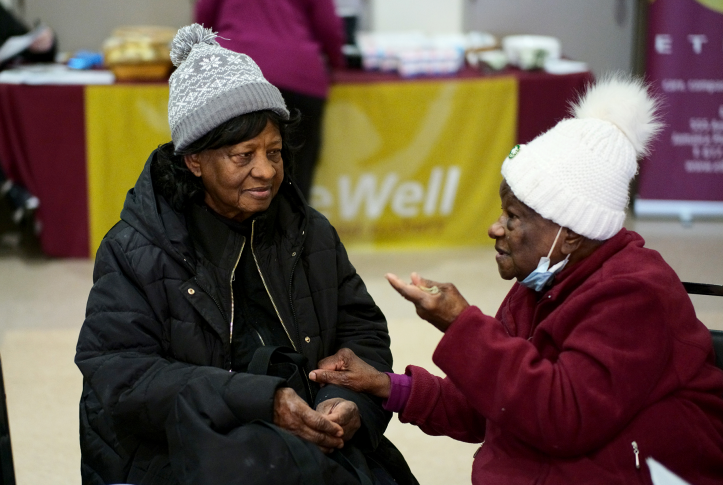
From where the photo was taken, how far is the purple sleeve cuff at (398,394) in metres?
1.82

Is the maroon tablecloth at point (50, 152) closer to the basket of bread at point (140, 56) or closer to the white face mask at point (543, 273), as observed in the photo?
the basket of bread at point (140, 56)

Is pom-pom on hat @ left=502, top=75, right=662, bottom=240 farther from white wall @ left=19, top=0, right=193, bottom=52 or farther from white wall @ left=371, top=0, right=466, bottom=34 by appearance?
white wall @ left=19, top=0, right=193, bottom=52

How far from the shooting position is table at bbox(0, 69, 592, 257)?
4336 mm

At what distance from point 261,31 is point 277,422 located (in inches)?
110

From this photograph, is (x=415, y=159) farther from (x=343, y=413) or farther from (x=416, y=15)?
(x=343, y=413)

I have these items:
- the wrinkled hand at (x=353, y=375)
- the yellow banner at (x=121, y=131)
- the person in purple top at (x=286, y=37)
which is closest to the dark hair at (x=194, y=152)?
the wrinkled hand at (x=353, y=375)

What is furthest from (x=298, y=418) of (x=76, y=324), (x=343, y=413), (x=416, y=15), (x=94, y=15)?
(x=94, y=15)

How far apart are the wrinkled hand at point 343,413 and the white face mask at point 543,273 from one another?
446 millimetres

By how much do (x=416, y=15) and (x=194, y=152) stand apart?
13.6 ft

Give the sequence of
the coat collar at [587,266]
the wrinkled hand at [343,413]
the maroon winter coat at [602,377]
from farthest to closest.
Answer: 1. the wrinkled hand at [343,413]
2. the coat collar at [587,266]
3. the maroon winter coat at [602,377]

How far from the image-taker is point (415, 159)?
4637 mm

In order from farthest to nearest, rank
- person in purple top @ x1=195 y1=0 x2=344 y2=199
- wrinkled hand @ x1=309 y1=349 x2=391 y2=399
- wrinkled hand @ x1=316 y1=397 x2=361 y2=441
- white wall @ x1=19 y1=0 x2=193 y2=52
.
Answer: white wall @ x1=19 y1=0 x2=193 y2=52 < person in purple top @ x1=195 y1=0 x2=344 y2=199 < wrinkled hand @ x1=309 y1=349 x2=391 y2=399 < wrinkled hand @ x1=316 y1=397 x2=361 y2=441

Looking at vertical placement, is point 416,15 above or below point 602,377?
above

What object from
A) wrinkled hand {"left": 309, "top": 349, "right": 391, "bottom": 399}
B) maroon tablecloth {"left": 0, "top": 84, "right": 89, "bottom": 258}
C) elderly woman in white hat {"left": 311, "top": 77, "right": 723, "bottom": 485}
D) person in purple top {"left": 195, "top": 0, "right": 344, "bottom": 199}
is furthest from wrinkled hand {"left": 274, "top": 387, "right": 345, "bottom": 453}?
maroon tablecloth {"left": 0, "top": 84, "right": 89, "bottom": 258}
